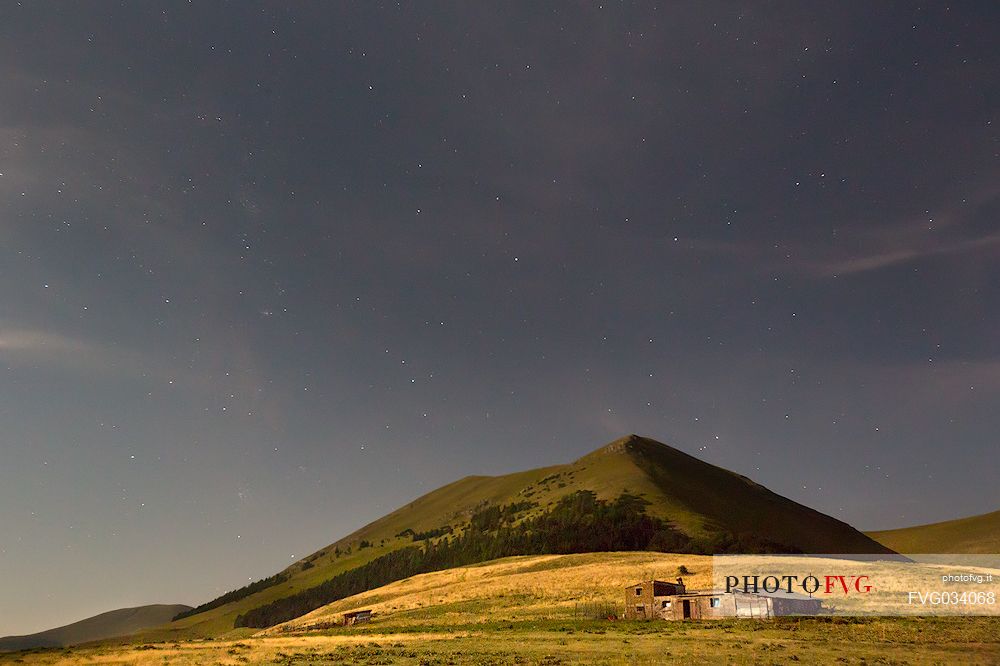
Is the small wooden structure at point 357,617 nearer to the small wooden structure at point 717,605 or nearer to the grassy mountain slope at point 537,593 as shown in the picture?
the grassy mountain slope at point 537,593

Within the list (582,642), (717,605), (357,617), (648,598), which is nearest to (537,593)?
(648,598)

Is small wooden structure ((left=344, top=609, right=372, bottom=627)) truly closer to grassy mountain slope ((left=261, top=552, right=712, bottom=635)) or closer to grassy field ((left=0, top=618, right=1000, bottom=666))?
grassy mountain slope ((left=261, top=552, right=712, bottom=635))

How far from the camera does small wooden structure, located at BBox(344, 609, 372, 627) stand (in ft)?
283

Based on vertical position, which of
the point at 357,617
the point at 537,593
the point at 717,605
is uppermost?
the point at 717,605

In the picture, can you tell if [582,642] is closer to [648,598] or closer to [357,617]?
[648,598]

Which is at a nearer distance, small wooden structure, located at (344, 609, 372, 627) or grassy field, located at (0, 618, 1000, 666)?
Answer: grassy field, located at (0, 618, 1000, 666)

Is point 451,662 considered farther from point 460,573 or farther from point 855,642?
point 460,573

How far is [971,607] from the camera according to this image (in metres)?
54.1

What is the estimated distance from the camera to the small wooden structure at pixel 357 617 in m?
86.1

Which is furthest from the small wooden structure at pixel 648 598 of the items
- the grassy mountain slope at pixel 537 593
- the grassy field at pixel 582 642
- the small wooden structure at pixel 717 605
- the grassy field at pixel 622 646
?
the grassy field at pixel 622 646

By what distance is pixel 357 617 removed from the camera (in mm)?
88312

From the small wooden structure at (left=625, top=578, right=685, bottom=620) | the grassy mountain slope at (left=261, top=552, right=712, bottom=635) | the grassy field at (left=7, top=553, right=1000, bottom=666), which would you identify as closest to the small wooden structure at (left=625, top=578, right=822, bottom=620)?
the small wooden structure at (left=625, top=578, right=685, bottom=620)

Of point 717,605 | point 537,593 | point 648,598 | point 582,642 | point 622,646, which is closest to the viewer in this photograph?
point 622,646

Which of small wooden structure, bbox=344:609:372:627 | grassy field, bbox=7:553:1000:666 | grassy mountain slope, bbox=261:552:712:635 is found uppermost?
grassy field, bbox=7:553:1000:666
